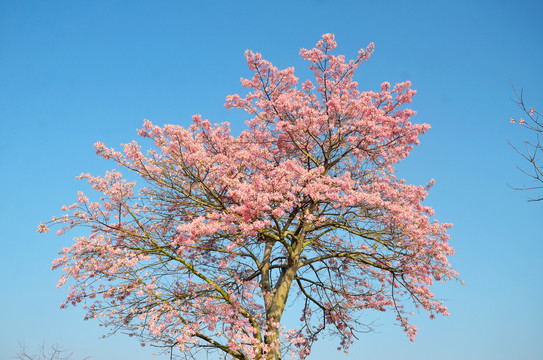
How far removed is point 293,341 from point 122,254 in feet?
17.4

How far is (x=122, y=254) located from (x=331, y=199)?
595cm

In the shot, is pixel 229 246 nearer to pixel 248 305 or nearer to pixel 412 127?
pixel 248 305

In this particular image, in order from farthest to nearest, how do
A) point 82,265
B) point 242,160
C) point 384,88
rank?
point 384,88 < point 242,160 < point 82,265

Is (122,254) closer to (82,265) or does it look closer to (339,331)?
(82,265)

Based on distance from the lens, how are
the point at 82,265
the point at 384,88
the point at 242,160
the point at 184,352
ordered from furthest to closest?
the point at 384,88 → the point at 242,160 → the point at 82,265 → the point at 184,352

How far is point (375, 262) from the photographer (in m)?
13.6

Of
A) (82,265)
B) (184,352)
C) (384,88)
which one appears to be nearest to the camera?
(184,352)

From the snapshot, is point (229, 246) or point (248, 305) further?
point (248, 305)

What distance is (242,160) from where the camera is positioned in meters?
13.5

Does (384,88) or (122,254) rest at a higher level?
(384,88)

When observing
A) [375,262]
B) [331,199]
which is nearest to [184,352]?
[331,199]

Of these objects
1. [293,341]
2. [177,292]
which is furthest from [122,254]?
[293,341]

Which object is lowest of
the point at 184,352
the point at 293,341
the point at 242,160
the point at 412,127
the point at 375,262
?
the point at 184,352

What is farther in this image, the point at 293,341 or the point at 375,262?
the point at 375,262
